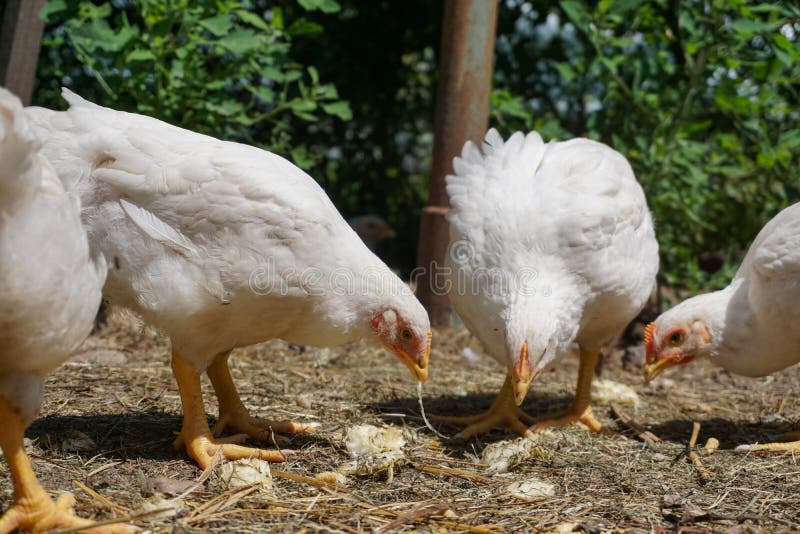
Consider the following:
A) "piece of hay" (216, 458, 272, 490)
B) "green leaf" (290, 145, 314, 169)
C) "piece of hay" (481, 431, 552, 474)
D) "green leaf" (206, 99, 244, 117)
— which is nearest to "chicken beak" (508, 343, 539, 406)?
"piece of hay" (481, 431, 552, 474)

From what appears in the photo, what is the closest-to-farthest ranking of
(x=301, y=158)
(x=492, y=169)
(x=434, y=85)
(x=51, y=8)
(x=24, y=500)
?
(x=24, y=500) → (x=492, y=169) → (x=51, y=8) → (x=301, y=158) → (x=434, y=85)

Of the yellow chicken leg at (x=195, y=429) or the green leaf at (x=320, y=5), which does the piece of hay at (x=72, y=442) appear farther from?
the green leaf at (x=320, y=5)

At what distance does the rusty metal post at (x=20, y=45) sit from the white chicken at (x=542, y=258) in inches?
103

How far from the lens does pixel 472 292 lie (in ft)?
12.5

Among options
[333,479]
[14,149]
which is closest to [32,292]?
[14,149]

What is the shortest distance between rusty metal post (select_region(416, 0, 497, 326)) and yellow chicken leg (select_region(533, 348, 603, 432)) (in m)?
1.58

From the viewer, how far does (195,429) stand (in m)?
3.39

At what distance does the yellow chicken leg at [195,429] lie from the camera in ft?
11.1

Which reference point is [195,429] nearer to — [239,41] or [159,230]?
[159,230]

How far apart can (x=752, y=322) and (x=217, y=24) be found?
3.42m

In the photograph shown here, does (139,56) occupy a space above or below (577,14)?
below

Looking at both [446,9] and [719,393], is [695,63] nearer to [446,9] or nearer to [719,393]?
[446,9]

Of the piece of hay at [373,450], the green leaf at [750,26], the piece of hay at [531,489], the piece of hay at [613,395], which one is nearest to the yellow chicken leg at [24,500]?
the piece of hay at [373,450]

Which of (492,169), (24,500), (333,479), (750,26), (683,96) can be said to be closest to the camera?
(24,500)
